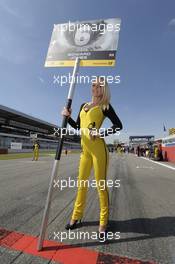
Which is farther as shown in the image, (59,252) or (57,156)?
(57,156)

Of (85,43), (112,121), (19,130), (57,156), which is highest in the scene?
(19,130)

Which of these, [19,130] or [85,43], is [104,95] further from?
[19,130]

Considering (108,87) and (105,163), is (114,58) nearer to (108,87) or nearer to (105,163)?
(108,87)

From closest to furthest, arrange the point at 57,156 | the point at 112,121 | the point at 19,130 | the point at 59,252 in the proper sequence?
the point at 59,252 → the point at 57,156 → the point at 112,121 → the point at 19,130

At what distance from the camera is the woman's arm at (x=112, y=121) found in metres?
2.92

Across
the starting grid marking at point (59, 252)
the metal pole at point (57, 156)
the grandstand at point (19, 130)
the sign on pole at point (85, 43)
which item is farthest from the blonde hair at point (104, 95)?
the grandstand at point (19, 130)

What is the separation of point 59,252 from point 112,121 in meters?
1.67

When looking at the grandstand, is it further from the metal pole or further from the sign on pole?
the metal pole

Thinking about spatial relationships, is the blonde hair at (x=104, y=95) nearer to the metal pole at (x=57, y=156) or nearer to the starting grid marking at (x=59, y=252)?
the metal pole at (x=57, y=156)

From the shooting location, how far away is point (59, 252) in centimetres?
243

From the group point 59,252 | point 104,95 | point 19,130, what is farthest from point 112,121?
point 19,130

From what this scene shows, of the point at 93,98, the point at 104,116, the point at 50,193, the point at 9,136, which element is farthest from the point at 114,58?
the point at 9,136

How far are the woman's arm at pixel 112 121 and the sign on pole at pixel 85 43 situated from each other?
624 mm

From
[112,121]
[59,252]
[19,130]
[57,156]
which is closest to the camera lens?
[59,252]
